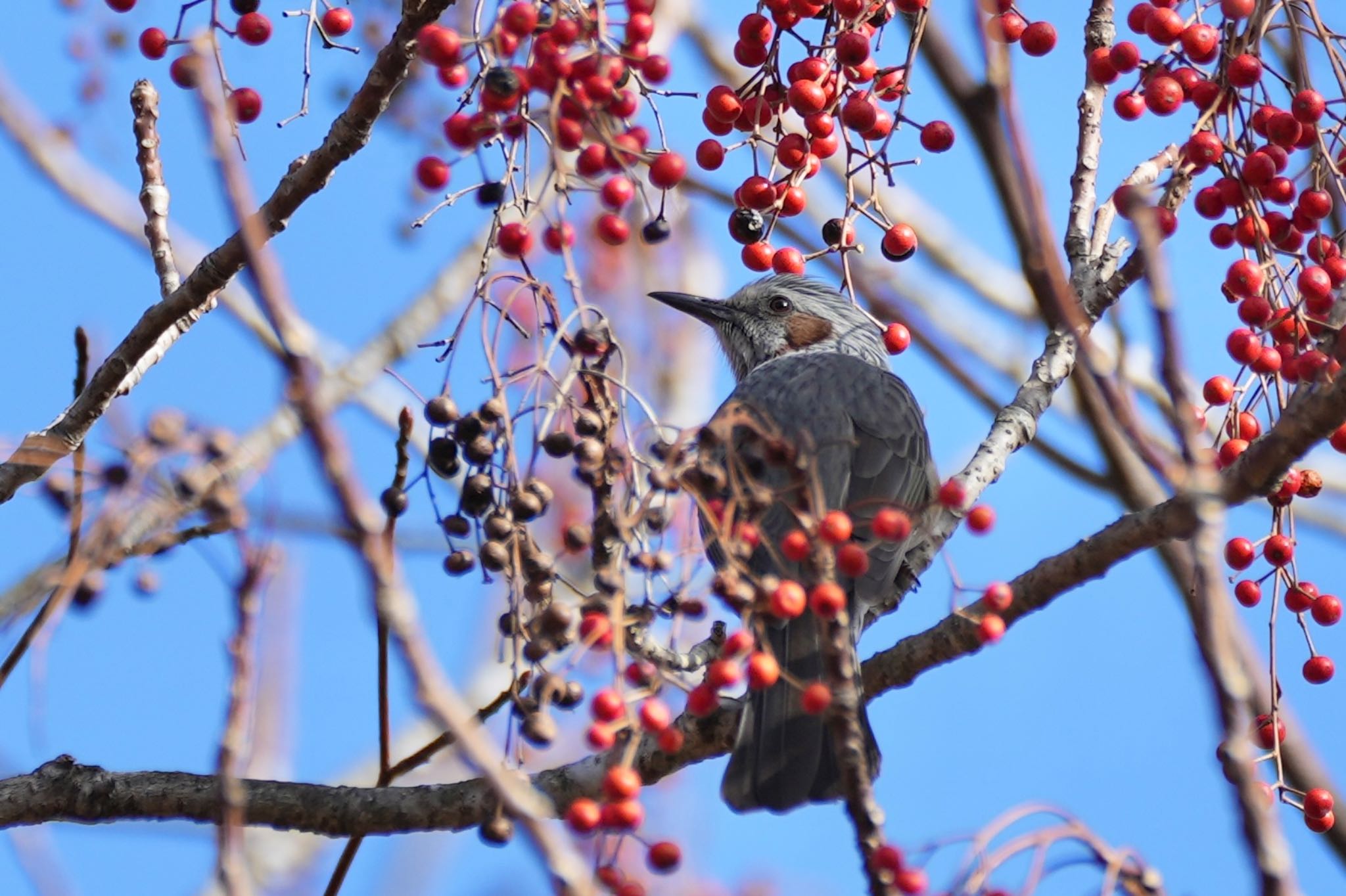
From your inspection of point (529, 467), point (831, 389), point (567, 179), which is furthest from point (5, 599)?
point (831, 389)

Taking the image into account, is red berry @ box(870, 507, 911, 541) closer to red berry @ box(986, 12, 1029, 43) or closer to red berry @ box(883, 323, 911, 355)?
red berry @ box(986, 12, 1029, 43)

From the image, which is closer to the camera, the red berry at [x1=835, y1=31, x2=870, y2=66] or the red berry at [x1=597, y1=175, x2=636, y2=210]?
the red berry at [x1=597, y1=175, x2=636, y2=210]

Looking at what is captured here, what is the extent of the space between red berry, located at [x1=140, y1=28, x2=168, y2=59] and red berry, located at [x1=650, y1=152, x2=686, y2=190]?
1219 millimetres

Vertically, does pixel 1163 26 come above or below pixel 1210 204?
above

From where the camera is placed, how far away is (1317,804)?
3283 mm

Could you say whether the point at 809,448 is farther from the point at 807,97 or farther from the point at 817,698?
the point at 807,97

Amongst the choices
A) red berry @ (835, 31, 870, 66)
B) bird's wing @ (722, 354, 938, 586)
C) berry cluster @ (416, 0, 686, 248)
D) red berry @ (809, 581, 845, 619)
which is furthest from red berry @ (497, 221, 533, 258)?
bird's wing @ (722, 354, 938, 586)

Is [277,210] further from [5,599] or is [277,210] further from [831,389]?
[831,389]

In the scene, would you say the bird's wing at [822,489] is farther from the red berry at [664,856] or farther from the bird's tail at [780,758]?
the red berry at [664,856]

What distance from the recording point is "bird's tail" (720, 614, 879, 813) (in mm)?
3424

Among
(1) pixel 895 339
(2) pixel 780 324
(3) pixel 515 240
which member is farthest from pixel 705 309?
(3) pixel 515 240

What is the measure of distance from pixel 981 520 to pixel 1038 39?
147cm

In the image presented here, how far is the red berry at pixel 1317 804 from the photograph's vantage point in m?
3.27

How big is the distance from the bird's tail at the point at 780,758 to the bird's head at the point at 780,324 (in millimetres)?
2808
